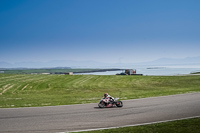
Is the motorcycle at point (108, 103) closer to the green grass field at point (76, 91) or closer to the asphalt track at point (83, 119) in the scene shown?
the asphalt track at point (83, 119)

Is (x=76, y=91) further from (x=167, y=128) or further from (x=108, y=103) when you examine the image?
(x=167, y=128)

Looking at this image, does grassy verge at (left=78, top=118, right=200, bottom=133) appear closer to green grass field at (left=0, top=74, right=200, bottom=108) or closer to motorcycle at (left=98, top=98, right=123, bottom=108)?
motorcycle at (left=98, top=98, right=123, bottom=108)

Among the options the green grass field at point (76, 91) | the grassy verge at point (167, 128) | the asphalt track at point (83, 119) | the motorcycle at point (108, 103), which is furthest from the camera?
the green grass field at point (76, 91)

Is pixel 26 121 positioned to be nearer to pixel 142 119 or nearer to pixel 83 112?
pixel 83 112

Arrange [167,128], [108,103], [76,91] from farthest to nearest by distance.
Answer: [76,91]
[108,103]
[167,128]

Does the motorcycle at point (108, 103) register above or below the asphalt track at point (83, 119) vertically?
above

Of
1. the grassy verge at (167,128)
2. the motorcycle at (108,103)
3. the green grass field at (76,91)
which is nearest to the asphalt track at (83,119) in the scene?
A: the grassy verge at (167,128)

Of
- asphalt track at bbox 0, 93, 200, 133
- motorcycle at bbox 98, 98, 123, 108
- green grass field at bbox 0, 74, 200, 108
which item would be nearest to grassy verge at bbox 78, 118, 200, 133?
asphalt track at bbox 0, 93, 200, 133

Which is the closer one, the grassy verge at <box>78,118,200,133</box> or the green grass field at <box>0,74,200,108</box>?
the grassy verge at <box>78,118,200,133</box>

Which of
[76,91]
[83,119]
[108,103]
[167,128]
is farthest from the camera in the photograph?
[76,91]

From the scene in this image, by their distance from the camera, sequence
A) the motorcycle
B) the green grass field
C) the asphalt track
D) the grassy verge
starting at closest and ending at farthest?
1. the grassy verge
2. the asphalt track
3. the motorcycle
4. the green grass field

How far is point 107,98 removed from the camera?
18.8 m

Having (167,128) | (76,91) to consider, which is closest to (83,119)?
(167,128)

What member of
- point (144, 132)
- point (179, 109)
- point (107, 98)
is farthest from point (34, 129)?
point (179, 109)
